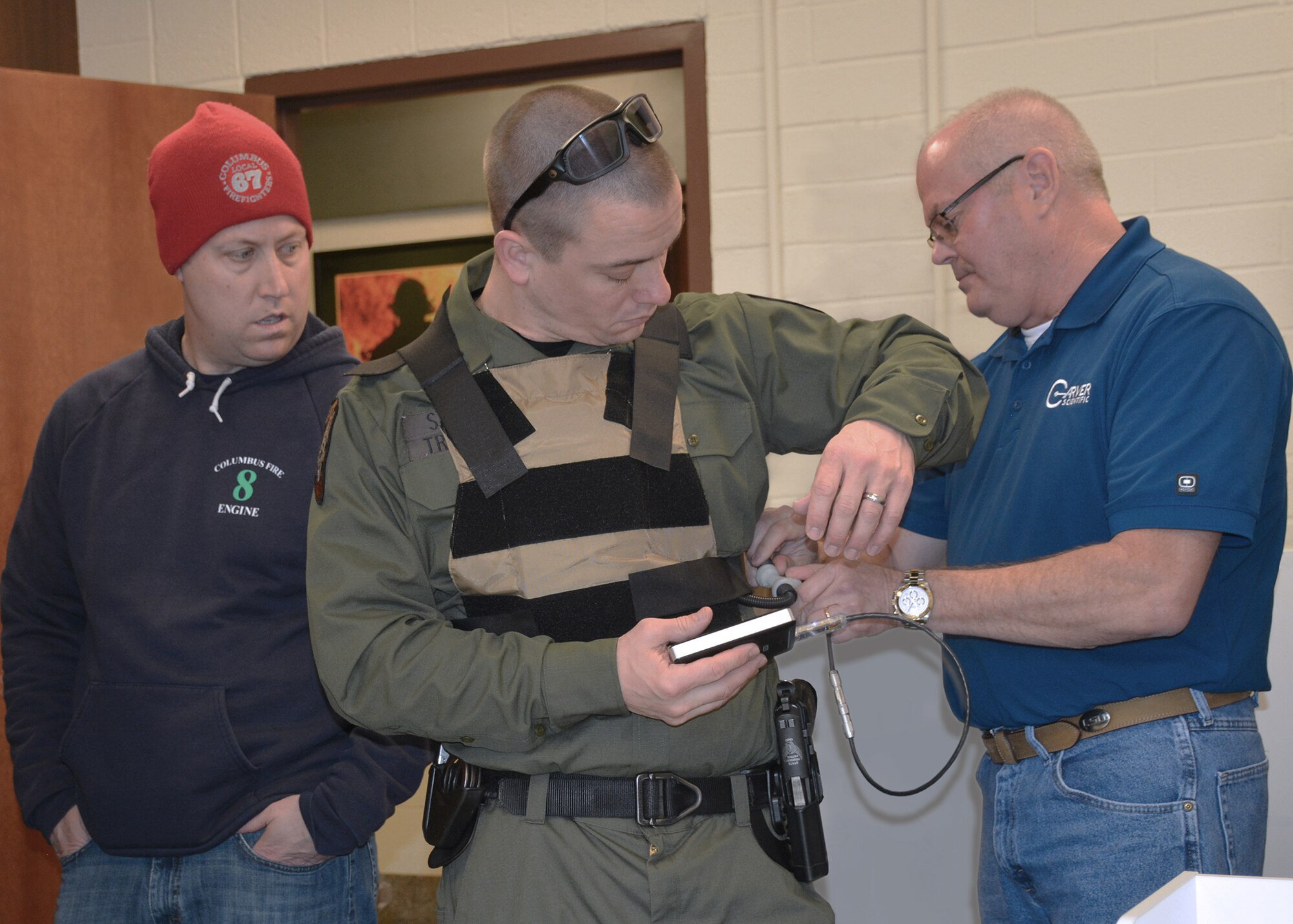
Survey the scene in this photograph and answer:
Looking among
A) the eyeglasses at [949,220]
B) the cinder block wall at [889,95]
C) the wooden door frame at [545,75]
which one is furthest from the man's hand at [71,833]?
the wooden door frame at [545,75]

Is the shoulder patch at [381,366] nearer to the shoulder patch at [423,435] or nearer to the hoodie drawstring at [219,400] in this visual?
the shoulder patch at [423,435]

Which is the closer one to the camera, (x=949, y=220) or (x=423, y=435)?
(x=423, y=435)

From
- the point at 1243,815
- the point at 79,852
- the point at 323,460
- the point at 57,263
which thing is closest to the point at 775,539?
the point at 323,460

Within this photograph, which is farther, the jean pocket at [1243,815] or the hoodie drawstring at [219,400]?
the hoodie drawstring at [219,400]

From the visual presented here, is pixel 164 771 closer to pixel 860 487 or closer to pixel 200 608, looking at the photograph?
pixel 200 608

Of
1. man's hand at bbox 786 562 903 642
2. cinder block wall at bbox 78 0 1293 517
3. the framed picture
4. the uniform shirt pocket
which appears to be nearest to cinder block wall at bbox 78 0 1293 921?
cinder block wall at bbox 78 0 1293 517

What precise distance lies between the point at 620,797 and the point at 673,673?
210 millimetres

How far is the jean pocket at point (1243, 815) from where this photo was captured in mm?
1651

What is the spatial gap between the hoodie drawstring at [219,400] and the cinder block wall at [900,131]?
1.49m

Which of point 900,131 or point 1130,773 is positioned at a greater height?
point 900,131

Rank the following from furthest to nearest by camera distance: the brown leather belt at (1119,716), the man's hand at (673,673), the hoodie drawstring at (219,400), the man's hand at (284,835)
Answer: the hoodie drawstring at (219,400), the man's hand at (284,835), the brown leather belt at (1119,716), the man's hand at (673,673)

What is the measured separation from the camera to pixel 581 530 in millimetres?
1468

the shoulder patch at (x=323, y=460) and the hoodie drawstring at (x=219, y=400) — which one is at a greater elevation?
→ the hoodie drawstring at (x=219, y=400)

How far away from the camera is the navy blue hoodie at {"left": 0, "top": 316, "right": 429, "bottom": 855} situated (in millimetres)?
1833
